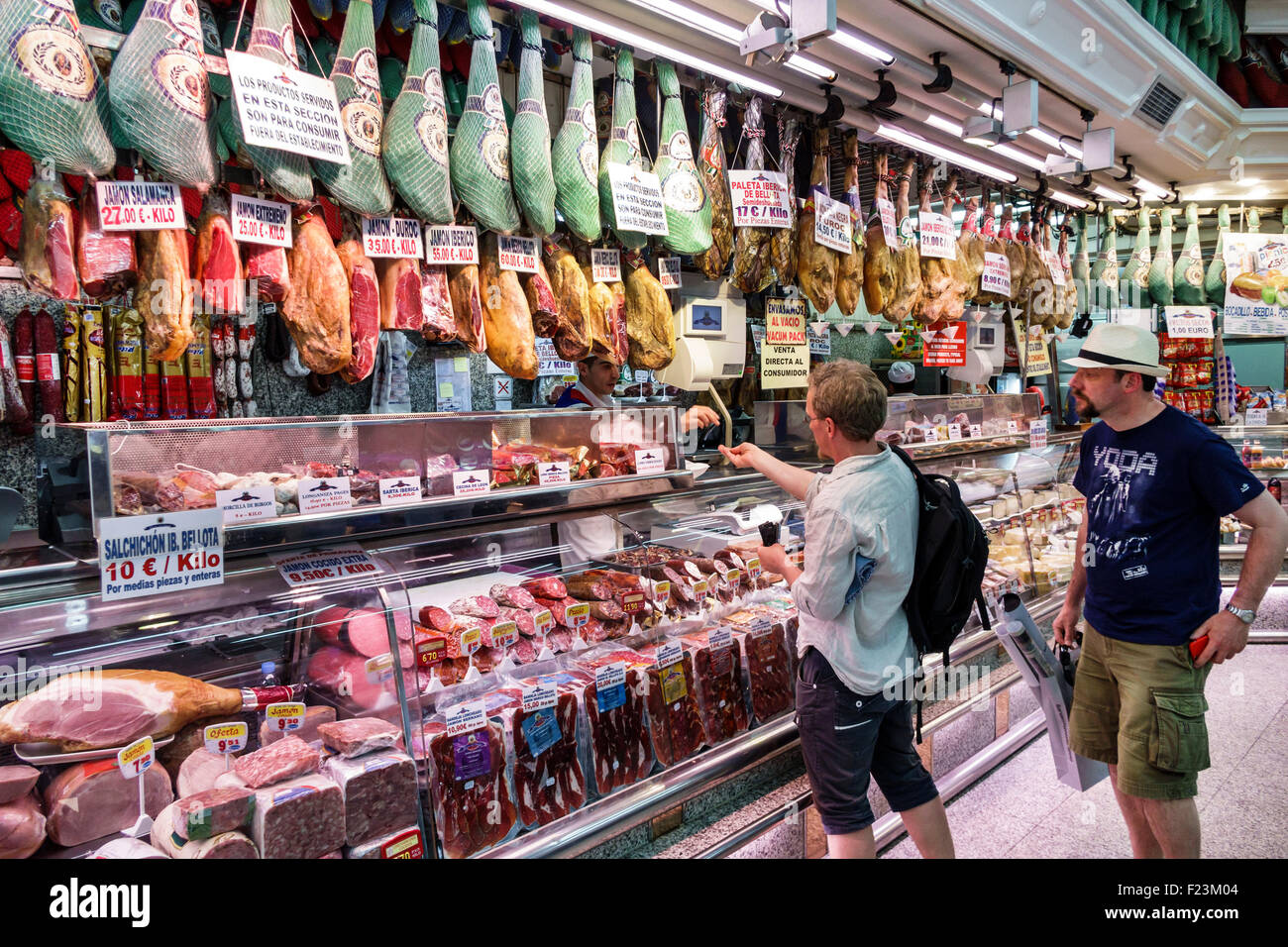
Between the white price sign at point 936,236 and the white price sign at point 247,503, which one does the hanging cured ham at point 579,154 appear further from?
the white price sign at point 936,236

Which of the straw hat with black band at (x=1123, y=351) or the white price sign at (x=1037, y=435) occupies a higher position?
the straw hat with black band at (x=1123, y=351)

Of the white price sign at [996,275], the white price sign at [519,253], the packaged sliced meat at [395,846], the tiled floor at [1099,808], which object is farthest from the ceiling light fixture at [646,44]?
the tiled floor at [1099,808]

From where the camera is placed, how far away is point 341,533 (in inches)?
92.4

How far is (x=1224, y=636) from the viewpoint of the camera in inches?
110

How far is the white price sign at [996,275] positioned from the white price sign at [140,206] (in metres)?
4.86

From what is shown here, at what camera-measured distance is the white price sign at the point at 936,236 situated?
Result: 4906 millimetres

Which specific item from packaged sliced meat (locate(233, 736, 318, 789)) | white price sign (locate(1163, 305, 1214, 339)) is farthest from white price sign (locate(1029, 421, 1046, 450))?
packaged sliced meat (locate(233, 736, 318, 789))

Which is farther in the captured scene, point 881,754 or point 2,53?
point 881,754

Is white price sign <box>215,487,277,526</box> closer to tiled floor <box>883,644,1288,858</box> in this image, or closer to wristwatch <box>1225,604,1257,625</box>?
tiled floor <box>883,644,1288,858</box>

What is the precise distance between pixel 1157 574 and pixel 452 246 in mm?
2796

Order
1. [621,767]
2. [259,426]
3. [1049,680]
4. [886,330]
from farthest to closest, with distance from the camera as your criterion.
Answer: [886,330] < [1049,680] < [621,767] < [259,426]
